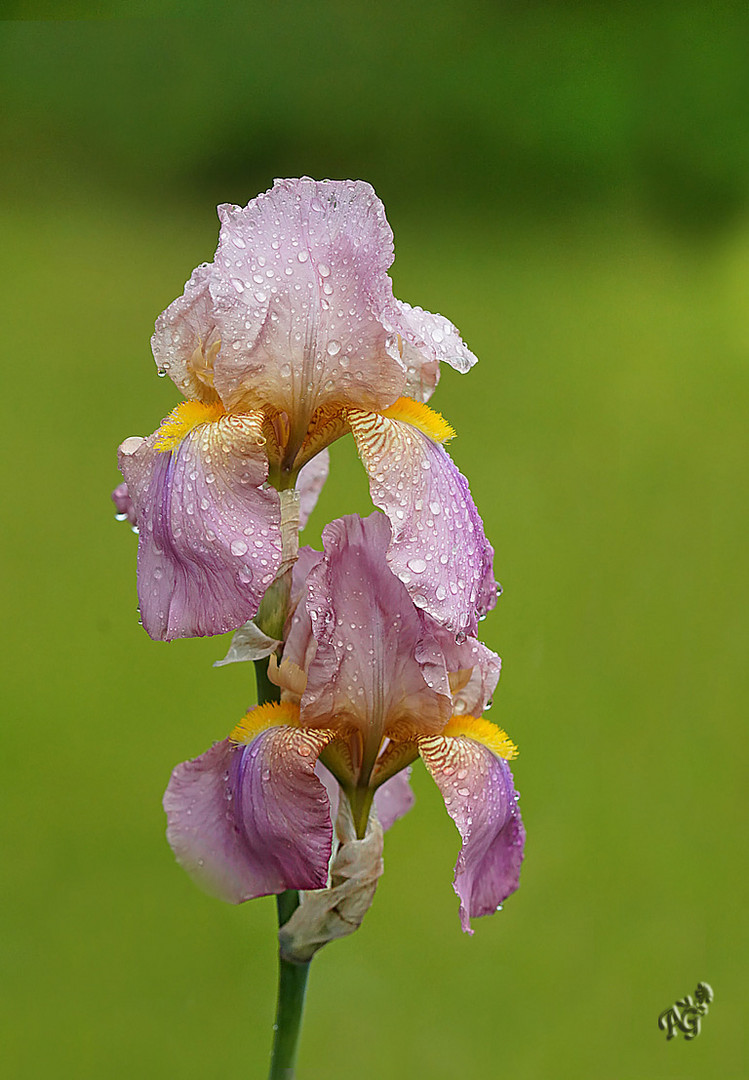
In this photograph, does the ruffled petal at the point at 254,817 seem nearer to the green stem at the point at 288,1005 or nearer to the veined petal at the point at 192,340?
the green stem at the point at 288,1005

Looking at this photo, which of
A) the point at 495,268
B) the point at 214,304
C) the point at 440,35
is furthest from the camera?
the point at 495,268

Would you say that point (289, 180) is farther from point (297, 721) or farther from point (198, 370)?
point (297, 721)

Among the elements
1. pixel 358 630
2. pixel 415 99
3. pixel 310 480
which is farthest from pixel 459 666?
pixel 415 99

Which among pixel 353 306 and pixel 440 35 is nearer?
pixel 353 306

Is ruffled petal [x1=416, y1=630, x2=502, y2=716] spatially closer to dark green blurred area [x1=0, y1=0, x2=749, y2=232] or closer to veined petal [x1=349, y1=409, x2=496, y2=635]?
veined petal [x1=349, y1=409, x2=496, y2=635]

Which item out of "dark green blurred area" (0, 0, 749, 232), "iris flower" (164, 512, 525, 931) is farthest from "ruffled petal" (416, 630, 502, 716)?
"dark green blurred area" (0, 0, 749, 232)

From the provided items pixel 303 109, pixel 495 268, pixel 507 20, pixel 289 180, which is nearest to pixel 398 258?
pixel 495 268
